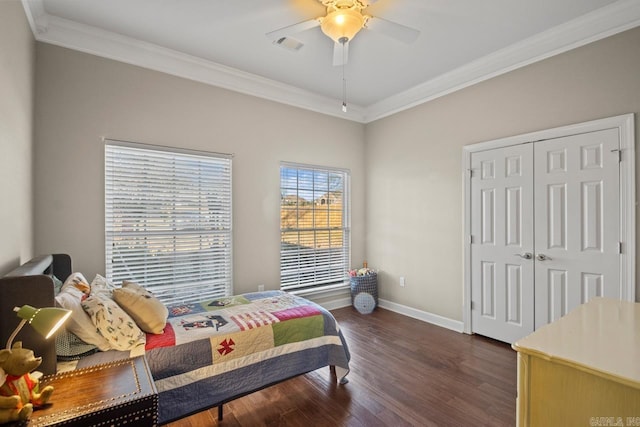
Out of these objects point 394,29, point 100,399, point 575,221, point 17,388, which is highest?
point 394,29

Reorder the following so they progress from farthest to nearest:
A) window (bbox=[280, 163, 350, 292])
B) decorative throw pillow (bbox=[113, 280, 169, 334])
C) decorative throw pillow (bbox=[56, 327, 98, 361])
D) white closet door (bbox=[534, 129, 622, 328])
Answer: window (bbox=[280, 163, 350, 292]) → white closet door (bbox=[534, 129, 622, 328]) → decorative throw pillow (bbox=[113, 280, 169, 334]) → decorative throw pillow (bbox=[56, 327, 98, 361])

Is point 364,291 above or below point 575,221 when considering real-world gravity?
below

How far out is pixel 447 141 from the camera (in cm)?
375

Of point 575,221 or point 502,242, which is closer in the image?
point 575,221

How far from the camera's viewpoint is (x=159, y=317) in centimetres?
200

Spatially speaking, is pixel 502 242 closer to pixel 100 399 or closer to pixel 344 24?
pixel 344 24

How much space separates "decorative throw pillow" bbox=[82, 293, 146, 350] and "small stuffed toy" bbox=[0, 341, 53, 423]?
602 mm

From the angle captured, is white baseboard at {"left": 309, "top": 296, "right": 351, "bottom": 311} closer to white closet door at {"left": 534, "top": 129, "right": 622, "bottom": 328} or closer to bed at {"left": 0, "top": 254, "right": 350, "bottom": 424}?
bed at {"left": 0, "top": 254, "right": 350, "bottom": 424}

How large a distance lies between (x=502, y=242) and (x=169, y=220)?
11.6ft

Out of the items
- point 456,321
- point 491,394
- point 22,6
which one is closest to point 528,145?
point 456,321

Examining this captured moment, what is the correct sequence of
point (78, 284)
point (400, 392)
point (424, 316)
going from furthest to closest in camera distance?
point (424, 316), point (400, 392), point (78, 284)

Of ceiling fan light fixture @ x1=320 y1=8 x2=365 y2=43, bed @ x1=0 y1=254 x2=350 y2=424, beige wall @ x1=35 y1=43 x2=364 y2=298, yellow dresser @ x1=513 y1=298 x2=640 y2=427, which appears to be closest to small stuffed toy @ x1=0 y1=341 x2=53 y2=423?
bed @ x1=0 y1=254 x2=350 y2=424

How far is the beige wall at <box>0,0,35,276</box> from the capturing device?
1777 millimetres

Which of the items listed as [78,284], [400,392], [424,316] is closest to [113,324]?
[78,284]
